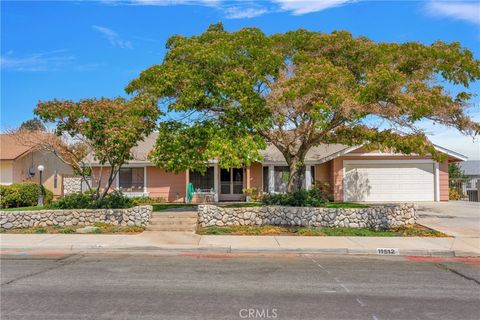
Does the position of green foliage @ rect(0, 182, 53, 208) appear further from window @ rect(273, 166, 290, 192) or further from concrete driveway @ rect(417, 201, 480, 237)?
concrete driveway @ rect(417, 201, 480, 237)

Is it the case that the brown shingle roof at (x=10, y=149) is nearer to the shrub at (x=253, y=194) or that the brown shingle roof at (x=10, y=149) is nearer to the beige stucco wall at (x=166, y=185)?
the beige stucco wall at (x=166, y=185)

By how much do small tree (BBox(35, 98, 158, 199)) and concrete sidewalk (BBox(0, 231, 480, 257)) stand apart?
128 inches

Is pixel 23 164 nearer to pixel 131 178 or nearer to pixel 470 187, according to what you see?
pixel 131 178

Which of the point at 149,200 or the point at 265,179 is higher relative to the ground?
the point at 265,179


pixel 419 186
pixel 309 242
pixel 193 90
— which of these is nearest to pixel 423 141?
pixel 309 242

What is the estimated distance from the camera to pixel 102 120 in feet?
48.8

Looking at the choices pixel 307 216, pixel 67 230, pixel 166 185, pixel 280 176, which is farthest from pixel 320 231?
pixel 166 185

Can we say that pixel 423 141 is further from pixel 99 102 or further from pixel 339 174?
pixel 99 102

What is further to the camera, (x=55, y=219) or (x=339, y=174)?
(x=339, y=174)

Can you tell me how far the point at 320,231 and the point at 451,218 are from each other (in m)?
7.15

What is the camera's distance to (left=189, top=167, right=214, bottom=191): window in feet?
82.5

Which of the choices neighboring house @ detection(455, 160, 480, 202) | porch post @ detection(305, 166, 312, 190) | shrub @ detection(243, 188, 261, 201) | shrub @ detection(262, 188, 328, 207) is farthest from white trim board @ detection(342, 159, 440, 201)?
shrub @ detection(262, 188, 328, 207)

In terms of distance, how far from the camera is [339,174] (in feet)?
81.7

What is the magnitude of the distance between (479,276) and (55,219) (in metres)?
13.1
